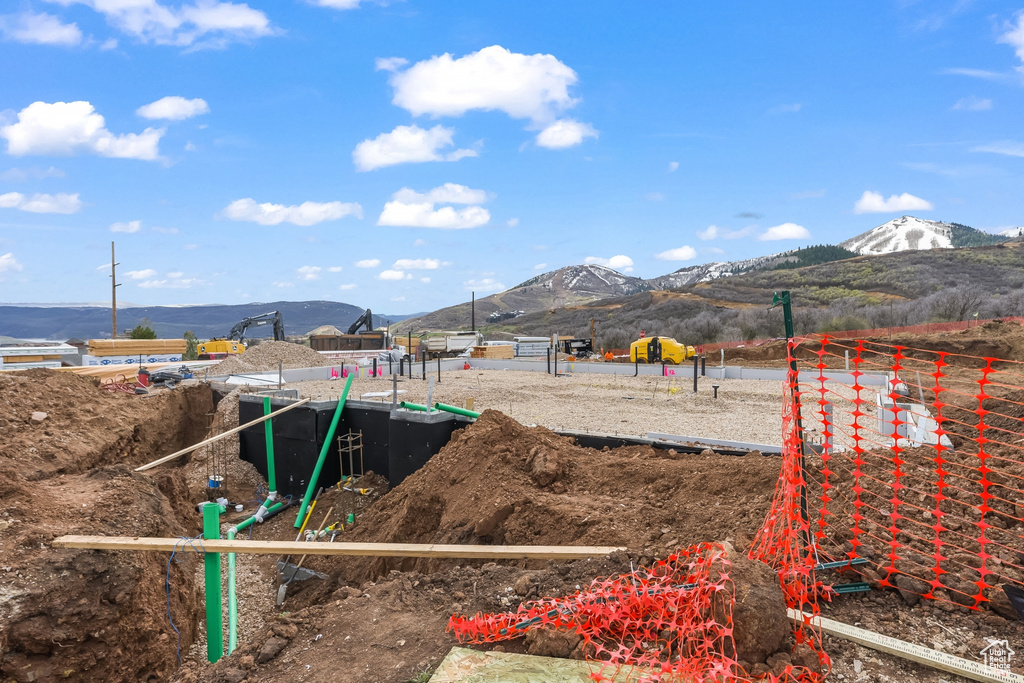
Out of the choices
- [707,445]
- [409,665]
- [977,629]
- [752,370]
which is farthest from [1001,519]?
[752,370]

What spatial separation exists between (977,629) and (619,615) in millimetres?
1932

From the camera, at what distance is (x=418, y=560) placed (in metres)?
6.88

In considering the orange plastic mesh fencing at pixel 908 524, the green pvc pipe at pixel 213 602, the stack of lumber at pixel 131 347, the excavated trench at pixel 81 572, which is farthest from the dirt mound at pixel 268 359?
the orange plastic mesh fencing at pixel 908 524

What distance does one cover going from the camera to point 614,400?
50.3ft

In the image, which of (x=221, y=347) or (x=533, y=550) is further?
(x=221, y=347)

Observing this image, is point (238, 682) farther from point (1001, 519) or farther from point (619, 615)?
point (1001, 519)

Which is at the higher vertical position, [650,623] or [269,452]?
[650,623]

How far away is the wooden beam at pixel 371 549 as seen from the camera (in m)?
3.54

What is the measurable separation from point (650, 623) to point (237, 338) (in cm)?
4238

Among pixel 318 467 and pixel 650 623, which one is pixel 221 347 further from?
pixel 650 623

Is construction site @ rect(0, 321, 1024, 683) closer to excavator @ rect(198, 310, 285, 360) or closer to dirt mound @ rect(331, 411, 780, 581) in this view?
dirt mound @ rect(331, 411, 780, 581)

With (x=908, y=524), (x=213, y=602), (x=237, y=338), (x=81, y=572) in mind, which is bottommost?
(x=81, y=572)

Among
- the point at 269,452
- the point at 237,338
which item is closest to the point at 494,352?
the point at 237,338

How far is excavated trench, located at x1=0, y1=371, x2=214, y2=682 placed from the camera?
5.05 metres
